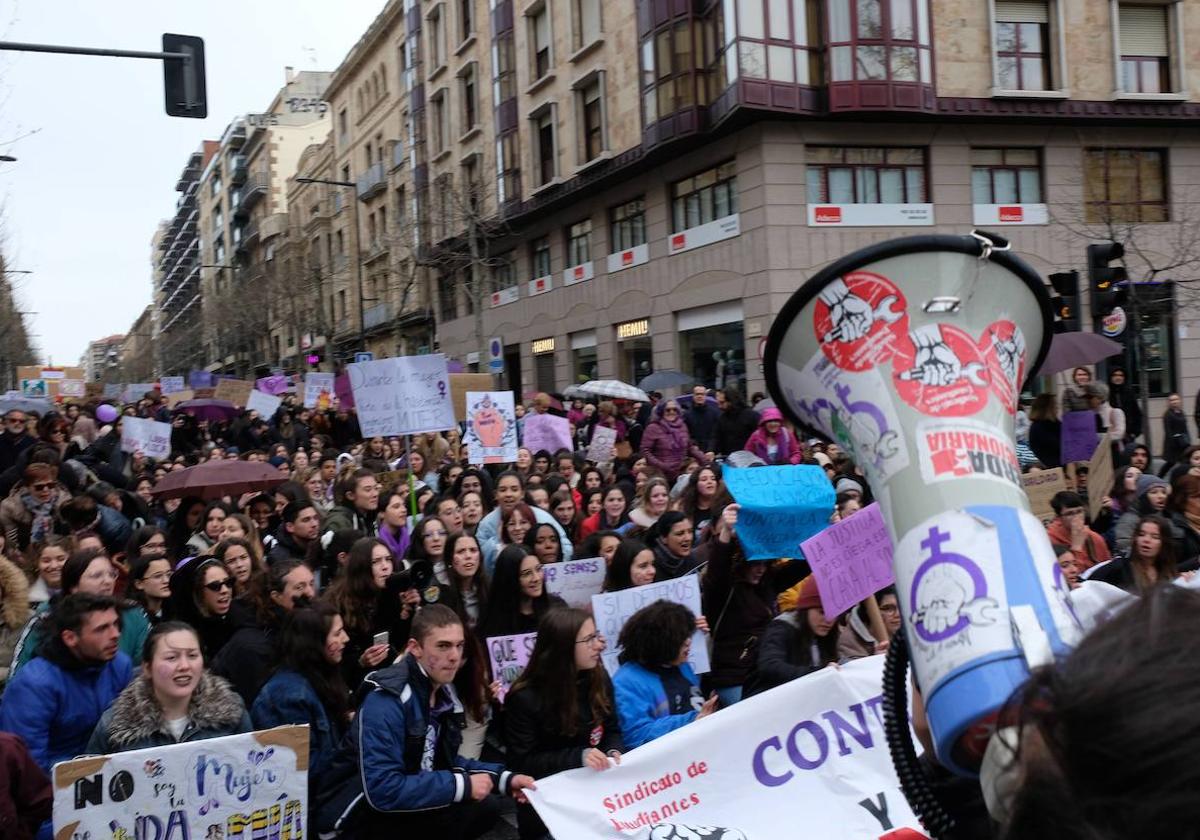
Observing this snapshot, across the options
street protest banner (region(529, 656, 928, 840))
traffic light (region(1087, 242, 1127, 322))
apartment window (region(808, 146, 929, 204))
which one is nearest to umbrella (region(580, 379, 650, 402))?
apartment window (region(808, 146, 929, 204))

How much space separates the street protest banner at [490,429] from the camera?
10.8m

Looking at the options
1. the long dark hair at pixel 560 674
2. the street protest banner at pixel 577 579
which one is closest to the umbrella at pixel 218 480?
the street protest banner at pixel 577 579

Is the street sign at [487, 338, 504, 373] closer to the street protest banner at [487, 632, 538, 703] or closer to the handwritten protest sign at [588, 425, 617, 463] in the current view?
the handwritten protest sign at [588, 425, 617, 463]

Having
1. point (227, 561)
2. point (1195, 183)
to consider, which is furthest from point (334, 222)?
point (227, 561)

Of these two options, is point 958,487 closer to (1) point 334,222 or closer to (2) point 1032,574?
(2) point 1032,574

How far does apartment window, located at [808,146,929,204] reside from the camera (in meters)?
21.3

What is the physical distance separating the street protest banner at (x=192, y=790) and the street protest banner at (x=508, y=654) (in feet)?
6.34

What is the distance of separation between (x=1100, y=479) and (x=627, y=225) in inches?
743

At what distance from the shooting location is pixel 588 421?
1700 cm

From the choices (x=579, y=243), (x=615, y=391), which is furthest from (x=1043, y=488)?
(x=579, y=243)

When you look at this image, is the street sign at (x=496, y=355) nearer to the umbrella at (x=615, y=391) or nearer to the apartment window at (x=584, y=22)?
the umbrella at (x=615, y=391)

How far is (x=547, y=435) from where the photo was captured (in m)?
12.7

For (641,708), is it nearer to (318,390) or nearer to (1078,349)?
(1078,349)

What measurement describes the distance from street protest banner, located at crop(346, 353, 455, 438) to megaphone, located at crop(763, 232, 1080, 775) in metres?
7.52
